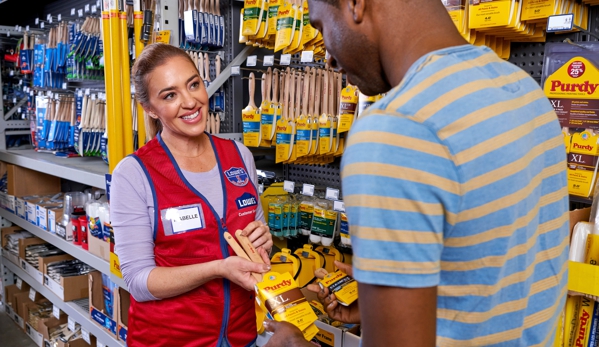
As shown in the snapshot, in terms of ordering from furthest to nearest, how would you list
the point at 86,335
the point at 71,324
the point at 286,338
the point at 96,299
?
the point at 71,324 → the point at 86,335 → the point at 96,299 → the point at 286,338

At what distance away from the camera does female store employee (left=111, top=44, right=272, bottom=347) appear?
61.1 inches

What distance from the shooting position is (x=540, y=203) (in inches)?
27.3

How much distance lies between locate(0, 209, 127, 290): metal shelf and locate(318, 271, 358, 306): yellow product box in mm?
1372

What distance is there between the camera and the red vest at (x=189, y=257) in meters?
1.59

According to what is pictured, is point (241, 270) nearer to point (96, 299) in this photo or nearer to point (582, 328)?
point (582, 328)

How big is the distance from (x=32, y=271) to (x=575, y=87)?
393 centimetres

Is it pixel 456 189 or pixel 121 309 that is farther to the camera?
pixel 121 309

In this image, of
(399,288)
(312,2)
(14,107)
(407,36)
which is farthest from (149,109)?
(14,107)

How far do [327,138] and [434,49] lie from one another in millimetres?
1630

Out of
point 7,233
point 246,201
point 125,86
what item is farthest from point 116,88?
point 7,233

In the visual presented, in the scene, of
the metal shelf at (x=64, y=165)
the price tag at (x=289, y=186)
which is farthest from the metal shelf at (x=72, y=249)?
the price tag at (x=289, y=186)

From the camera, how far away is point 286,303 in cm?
131

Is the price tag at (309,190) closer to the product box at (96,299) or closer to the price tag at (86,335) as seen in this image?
the product box at (96,299)

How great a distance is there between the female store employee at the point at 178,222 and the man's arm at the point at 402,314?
90 centimetres
